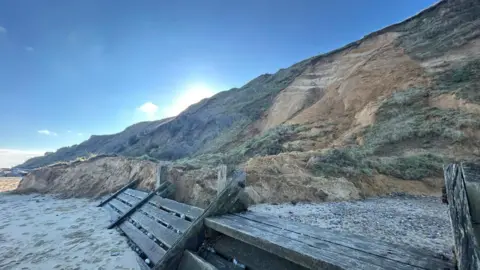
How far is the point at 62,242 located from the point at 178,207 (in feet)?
9.89

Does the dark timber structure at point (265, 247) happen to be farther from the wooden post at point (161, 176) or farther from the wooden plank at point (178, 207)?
the wooden post at point (161, 176)

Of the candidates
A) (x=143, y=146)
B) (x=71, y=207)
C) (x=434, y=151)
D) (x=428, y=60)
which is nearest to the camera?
(x=434, y=151)

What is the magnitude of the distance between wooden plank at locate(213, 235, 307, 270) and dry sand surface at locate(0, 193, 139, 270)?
229 cm

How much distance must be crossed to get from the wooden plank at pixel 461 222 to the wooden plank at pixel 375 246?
28cm

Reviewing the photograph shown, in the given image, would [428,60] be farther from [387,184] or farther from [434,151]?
[387,184]

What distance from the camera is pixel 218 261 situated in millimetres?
2258

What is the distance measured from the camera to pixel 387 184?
765 cm

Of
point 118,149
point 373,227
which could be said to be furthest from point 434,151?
point 118,149

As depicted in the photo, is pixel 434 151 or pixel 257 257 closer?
pixel 257 257

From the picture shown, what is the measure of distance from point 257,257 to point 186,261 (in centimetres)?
78

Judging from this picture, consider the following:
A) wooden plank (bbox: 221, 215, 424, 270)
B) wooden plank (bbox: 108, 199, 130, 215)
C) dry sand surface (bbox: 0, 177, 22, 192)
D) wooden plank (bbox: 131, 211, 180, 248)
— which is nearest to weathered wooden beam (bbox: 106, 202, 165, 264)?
wooden plank (bbox: 131, 211, 180, 248)

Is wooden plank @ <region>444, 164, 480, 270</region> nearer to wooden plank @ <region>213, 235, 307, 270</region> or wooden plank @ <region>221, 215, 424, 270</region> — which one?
wooden plank @ <region>221, 215, 424, 270</region>

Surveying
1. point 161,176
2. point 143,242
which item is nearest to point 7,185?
point 161,176

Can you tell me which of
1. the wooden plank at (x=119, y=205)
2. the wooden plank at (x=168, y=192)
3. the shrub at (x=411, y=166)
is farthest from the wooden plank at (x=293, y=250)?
the shrub at (x=411, y=166)
